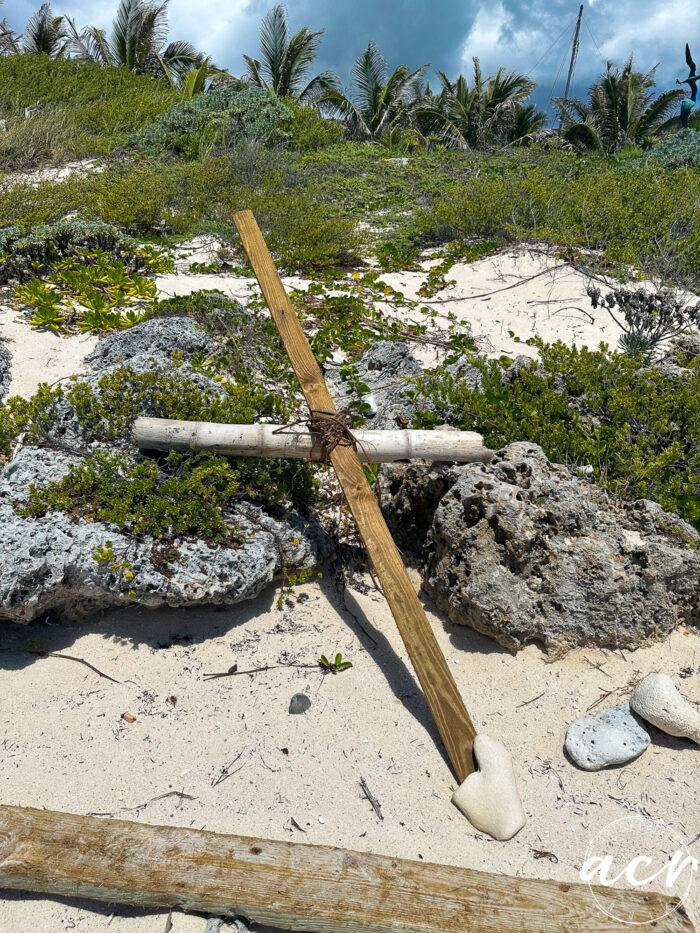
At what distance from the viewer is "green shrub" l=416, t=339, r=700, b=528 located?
13.0ft

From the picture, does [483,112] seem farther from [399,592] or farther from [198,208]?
[399,592]

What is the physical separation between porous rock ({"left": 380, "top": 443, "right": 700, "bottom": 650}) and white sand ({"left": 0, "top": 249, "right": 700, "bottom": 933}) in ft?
0.52

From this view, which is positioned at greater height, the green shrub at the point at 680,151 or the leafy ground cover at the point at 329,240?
the green shrub at the point at 680,151

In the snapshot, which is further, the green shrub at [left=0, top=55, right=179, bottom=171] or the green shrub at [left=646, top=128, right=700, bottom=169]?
the green shrub at [left=646, top=128, right=700, bottom=169]

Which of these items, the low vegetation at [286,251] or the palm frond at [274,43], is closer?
the low vegetation at [286,251]

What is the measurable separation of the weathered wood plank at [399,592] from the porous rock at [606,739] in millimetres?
569

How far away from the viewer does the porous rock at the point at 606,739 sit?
2885mm

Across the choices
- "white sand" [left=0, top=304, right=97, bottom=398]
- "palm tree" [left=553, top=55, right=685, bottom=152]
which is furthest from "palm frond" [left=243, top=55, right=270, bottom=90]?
"white sand" [left=0, top=304, right=97, bottom=398]

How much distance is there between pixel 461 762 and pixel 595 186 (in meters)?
9.58

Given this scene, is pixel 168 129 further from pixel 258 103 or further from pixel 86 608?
pixel 86 608

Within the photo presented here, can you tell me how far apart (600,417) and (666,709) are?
2.32 metres

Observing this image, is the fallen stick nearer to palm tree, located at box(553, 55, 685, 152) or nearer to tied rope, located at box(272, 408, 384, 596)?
tied rope, located at box(272, 408, 384, 596)

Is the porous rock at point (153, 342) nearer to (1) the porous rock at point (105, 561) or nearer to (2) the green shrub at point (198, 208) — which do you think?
(1) the porous rock at point (105, 561)

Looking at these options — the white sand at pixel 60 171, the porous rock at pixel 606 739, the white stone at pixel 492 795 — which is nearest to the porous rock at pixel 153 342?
the white stone at pixel 492 795
